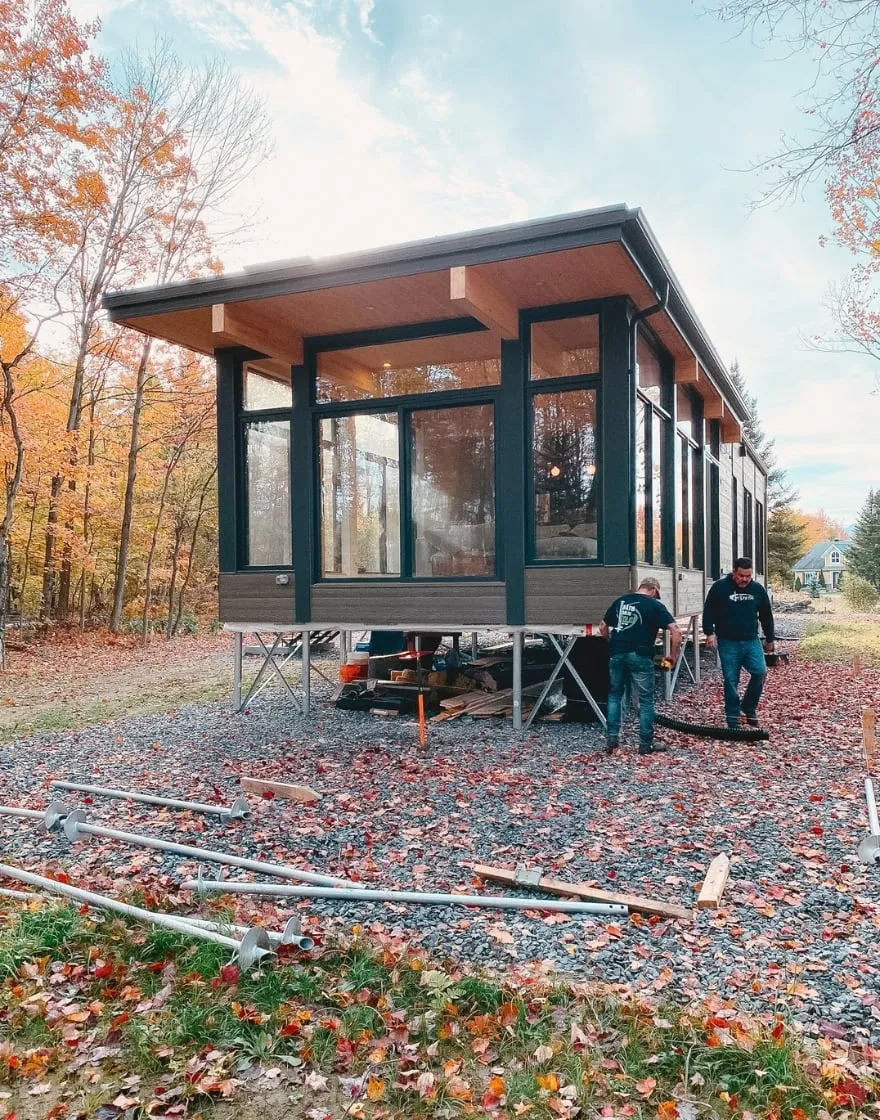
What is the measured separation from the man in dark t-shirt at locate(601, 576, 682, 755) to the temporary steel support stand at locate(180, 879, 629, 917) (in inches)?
117

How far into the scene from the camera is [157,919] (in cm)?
331

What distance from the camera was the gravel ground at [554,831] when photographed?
305cm

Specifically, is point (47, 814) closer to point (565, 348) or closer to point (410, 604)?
point (410, 604)

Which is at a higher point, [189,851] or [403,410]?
[403,410]

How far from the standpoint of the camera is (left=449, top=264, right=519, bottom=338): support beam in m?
6.32

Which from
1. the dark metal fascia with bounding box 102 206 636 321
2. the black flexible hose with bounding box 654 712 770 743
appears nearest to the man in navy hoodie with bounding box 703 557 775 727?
the black flexible hose with bounding box 654 712 770 743

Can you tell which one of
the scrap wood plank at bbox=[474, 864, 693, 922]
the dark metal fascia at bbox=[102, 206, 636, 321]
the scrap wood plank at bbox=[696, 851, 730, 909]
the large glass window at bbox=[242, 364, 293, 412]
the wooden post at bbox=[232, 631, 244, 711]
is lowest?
the scrap wood plank at bbox=[474, 864, 693, 922]

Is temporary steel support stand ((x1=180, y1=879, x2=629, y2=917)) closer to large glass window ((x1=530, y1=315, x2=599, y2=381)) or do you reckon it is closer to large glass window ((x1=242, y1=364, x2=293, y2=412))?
large glass window ((x1=530, y1=315, x2=599, y2=381))

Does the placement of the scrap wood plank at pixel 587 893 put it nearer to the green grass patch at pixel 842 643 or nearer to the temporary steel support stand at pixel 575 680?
the temporary steel support stand at pixel 575 680

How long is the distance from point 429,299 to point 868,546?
35.3m

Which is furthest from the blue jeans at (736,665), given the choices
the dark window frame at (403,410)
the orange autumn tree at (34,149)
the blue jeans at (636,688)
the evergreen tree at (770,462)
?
the evergreen tree at (770,462)

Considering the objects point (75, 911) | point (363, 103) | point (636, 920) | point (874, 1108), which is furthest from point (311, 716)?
point (363, 103)

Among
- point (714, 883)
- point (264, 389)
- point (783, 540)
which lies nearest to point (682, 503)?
point (264, 389)

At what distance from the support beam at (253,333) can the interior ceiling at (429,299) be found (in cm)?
5
